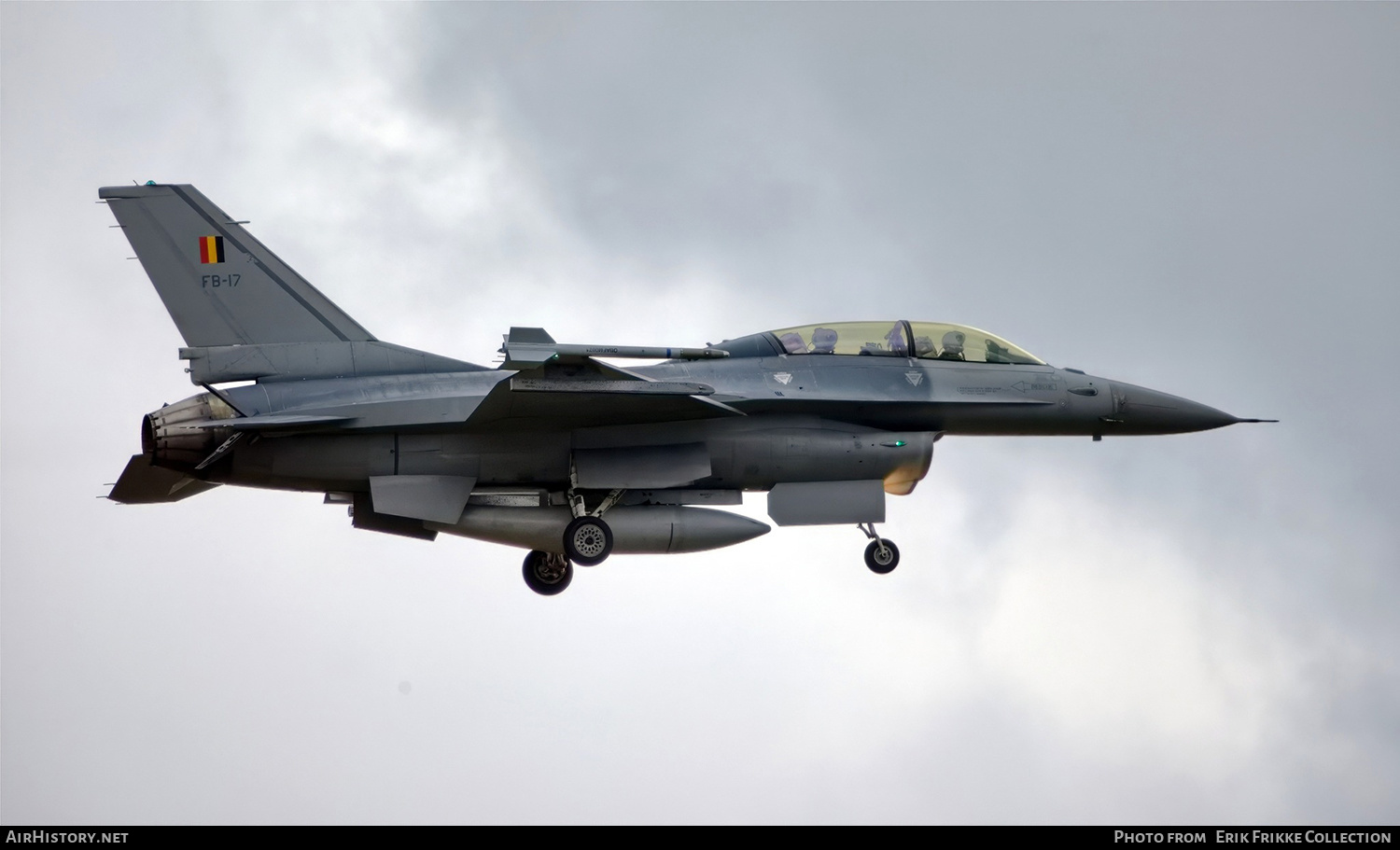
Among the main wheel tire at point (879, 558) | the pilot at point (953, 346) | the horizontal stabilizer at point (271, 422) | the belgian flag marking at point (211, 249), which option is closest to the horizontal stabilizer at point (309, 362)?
the horizontal stabilizer at point (271, 422)

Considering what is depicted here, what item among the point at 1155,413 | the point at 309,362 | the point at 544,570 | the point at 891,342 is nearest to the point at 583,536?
the point at 544,570

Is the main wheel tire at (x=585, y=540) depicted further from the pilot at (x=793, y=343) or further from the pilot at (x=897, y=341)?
the pilot at (x=897, y=341)

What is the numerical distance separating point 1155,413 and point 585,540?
28.0 feet

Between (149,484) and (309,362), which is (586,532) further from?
(149,484)

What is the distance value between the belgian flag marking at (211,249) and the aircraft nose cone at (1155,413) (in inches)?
487

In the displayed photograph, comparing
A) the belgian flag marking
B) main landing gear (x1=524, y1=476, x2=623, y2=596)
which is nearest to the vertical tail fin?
the belgian flag marking

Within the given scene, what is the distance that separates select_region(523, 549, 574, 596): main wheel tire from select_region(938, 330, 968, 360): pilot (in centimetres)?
611

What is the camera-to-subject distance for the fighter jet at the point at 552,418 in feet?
63.6

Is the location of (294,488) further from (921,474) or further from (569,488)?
(921,474)

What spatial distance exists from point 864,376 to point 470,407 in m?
5.41

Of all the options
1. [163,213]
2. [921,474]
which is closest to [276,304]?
[163,213]

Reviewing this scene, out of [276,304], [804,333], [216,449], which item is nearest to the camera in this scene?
[216,449]

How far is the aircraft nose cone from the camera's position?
22828 mm

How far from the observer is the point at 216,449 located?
62.6ft
